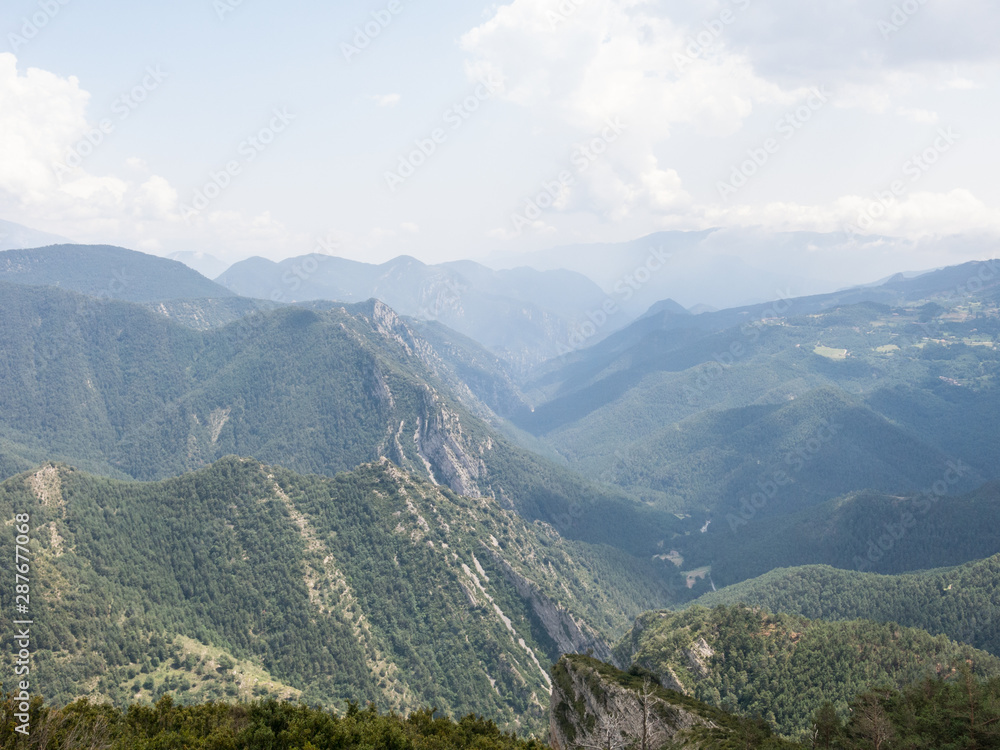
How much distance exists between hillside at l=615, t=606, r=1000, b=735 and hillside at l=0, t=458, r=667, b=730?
4750 centimetres

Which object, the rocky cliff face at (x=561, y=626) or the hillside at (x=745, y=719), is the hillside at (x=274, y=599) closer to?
the rocky cliff face at (x=561, y=626)

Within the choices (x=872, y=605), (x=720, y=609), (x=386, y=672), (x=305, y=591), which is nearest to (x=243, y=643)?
(x=305, y=591)

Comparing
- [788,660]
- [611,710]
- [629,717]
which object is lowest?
[788,660]

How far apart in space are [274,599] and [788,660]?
122 metres

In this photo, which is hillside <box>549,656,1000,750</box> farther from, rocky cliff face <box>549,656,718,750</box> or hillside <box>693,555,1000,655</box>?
hillside <box>693,555,1000,655</box>

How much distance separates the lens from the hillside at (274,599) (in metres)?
121

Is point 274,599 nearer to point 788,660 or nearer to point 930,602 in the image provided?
point 788,660

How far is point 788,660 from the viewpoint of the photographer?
112m

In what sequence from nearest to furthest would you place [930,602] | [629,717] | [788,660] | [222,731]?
[222,731], [629,717], [788,660], [930,602]

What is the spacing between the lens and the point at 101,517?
15088 centimetres

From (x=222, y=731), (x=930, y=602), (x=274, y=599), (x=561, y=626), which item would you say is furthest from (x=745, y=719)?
(x=930, y=602)

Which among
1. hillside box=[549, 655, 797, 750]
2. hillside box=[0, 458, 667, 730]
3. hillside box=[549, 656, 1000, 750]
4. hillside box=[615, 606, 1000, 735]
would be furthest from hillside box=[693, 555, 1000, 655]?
hillside box=[549, 655, 797, 750]

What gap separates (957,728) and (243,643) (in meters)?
139

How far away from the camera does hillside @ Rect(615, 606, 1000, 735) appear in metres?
103
